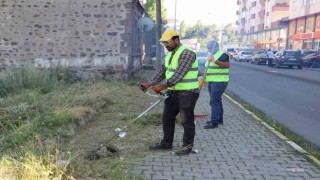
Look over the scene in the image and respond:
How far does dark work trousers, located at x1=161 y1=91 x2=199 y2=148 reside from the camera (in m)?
5.59

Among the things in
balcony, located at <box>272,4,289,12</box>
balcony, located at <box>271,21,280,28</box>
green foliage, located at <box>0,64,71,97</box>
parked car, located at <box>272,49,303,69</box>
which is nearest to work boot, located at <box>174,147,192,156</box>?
green foliage, located at <box>0,64,71,97</box>

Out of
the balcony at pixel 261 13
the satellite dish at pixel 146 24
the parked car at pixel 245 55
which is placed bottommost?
the parked car at pixel 245 55

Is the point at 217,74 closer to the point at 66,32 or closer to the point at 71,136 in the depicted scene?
the point at 71,136

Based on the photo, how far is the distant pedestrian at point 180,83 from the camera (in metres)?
5.45

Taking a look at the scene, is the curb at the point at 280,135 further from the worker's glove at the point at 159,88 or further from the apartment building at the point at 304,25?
the apartment building at the point at 304,25

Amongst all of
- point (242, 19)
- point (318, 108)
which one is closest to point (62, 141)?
point (318, 108)

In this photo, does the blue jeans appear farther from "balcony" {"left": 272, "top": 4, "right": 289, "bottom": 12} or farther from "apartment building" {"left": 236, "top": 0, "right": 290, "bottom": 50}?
"balcony" {"left": 272, "top": 4, "right": 289, "bottom": 12}

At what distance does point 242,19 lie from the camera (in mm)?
101188

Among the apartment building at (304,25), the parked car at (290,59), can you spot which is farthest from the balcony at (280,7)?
the parked car at (290,59)

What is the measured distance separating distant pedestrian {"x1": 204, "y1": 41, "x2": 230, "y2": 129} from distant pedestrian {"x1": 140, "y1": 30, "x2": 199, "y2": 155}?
1769 millimetres

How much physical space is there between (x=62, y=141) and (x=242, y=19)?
330 feet

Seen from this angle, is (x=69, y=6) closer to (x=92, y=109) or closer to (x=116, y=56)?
(x=116, y=56)

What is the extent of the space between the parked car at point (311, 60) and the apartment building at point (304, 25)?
35.9 ft

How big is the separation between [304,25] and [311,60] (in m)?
18.3
